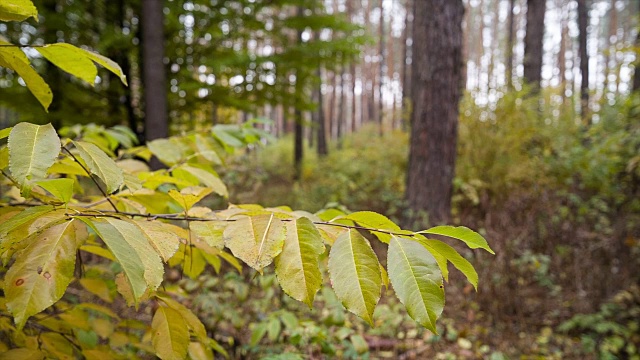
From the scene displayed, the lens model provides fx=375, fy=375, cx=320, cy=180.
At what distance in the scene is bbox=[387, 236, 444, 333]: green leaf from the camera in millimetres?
572

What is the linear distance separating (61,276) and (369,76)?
34750 mm

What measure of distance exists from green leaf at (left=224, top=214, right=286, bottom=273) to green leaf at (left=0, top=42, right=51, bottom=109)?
511 millimetres

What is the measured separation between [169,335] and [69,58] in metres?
0.60

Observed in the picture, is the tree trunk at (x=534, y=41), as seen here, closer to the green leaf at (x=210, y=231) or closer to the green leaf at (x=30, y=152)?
the green leaf at (x=210, y=231)

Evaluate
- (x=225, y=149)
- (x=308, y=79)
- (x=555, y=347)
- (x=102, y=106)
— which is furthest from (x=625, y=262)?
(x=102, y=106)

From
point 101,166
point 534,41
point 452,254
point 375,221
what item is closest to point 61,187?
point 101,166

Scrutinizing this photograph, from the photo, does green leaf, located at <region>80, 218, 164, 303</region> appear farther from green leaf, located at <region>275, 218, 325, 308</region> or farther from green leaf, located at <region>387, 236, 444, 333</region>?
green leaf, located at <region>387, 236, 444, 333</region>

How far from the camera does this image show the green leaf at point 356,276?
0.58 metres

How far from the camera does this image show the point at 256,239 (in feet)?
2.04

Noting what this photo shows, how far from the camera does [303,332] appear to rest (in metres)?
1.65

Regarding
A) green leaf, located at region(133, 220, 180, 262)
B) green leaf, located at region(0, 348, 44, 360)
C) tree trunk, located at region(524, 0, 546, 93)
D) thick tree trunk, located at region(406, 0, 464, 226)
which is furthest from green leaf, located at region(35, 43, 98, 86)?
tree trunk, located at region(524, 0, 546, 93)

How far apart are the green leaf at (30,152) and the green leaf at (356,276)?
437 mm

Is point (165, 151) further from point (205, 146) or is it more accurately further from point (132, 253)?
point (132, 253)

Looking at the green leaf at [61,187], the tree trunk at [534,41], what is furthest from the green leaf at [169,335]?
the tree trunk at [534,41]
